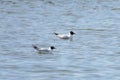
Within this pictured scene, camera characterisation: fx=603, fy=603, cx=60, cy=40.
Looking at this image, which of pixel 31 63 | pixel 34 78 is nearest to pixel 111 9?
pixel 31 63

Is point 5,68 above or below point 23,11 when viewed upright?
above

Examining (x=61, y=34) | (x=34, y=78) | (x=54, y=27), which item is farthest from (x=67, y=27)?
(x=34, y=78)

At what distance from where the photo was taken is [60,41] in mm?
35250

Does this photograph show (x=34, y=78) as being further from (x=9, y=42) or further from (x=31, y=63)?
(x=9, y=42)

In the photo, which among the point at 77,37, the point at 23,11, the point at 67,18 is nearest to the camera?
the point at 77,37

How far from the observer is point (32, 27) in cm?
4122

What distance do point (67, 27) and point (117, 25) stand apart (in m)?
3.56

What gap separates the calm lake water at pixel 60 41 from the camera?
24516 millimetres

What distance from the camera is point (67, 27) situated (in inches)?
1660

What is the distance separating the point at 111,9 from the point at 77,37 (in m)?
19.6

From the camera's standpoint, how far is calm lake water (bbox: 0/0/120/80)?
80.4 feet

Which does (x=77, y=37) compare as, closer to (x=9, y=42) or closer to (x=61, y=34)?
(x=61, y=34)

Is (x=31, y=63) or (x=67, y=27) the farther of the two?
(x=67, y=27)

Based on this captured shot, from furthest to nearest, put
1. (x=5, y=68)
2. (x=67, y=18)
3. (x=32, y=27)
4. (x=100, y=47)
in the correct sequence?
1. (x=67, y=18)
2. (x=32, y=27)
3. (x=100, y=47)
4. (x=5, y=68)
